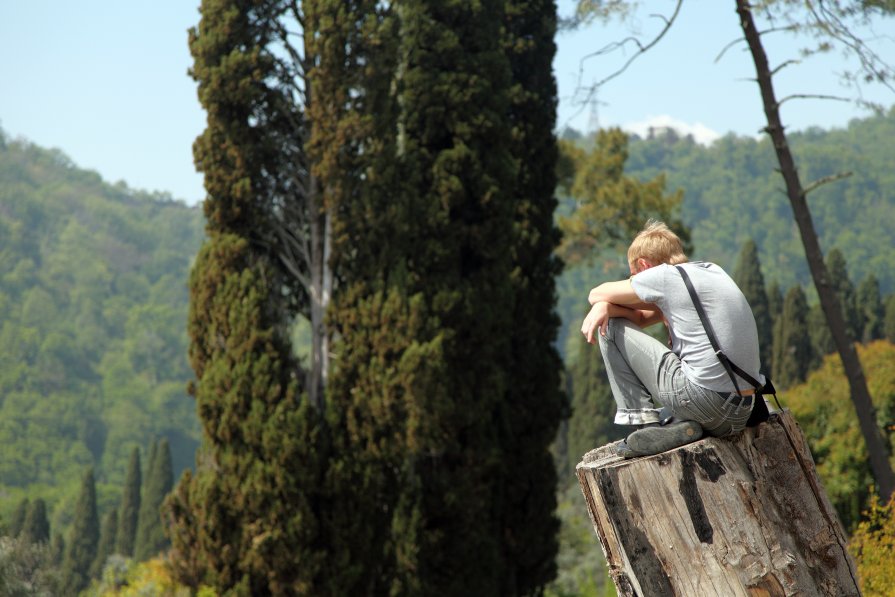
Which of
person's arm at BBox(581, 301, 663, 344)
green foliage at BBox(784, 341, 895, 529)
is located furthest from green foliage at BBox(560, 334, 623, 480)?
person's arm at BBox(581, 301, 663, 344)

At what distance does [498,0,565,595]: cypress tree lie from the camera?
11.6 metres

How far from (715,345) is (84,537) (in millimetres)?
35075

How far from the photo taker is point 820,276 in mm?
9203

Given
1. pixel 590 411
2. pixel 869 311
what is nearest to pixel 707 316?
pixel 590 411

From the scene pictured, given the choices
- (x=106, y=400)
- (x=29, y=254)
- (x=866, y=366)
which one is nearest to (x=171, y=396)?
(x=106, y=400)

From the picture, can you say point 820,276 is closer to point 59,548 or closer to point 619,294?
point 619,294

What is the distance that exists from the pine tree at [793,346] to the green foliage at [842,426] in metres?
12.1

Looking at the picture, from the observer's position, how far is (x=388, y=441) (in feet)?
31.4

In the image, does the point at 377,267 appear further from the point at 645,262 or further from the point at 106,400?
the point at 106,400

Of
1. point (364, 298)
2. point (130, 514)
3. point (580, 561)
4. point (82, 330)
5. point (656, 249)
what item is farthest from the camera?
point (82, 330)

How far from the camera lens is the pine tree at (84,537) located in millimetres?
33688

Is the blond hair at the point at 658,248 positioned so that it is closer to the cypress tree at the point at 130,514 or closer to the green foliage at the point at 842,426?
the green foliage at the point at 842,426

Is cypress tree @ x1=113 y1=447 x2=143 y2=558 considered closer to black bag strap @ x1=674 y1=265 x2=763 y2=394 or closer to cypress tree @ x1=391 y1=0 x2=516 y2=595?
cypress tree @ x1=391 y1=0 x2=516 y2=595

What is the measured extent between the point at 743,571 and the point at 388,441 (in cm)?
649
